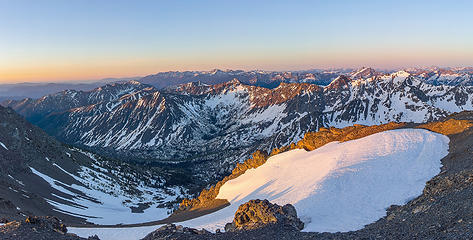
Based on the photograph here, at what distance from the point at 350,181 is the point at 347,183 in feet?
2.61

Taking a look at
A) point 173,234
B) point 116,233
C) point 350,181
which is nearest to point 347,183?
point 350,181

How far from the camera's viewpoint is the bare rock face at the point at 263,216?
2591 centimetres

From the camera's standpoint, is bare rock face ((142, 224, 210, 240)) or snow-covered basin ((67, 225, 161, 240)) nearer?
bare rock face ((142, 224, 210, 240))

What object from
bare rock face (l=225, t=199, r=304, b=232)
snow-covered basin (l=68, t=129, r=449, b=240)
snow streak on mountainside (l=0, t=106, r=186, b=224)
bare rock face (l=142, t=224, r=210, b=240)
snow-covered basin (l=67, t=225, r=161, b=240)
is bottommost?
snow streak on mountainside (l=0, t=106, r=186, b=224)

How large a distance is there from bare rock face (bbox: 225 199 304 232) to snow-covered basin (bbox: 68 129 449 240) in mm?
1905

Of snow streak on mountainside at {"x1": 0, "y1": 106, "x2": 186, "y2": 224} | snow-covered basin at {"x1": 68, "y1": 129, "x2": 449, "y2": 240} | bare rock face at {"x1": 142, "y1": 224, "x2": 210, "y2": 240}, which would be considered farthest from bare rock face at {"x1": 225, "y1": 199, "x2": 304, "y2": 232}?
snow streak on mountainside at {"x1": 0, "y1": 106, "x2": 186, "y2": 224}

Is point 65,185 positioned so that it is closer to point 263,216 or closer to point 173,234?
point 173,234

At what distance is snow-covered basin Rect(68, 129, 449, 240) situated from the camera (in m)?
32.0

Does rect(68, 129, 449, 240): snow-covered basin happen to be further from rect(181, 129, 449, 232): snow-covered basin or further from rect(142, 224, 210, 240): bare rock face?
rect(142, 224, 210, 240): bare rock face

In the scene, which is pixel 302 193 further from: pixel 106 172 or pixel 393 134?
pixel 106 172

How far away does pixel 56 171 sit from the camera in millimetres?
116688

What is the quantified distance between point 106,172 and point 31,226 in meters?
147

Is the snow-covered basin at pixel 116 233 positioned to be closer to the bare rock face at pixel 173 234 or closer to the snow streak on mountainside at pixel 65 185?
the bare rock face at pixel 173 234

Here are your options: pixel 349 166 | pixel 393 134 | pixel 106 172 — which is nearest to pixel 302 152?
pixel 393 134
